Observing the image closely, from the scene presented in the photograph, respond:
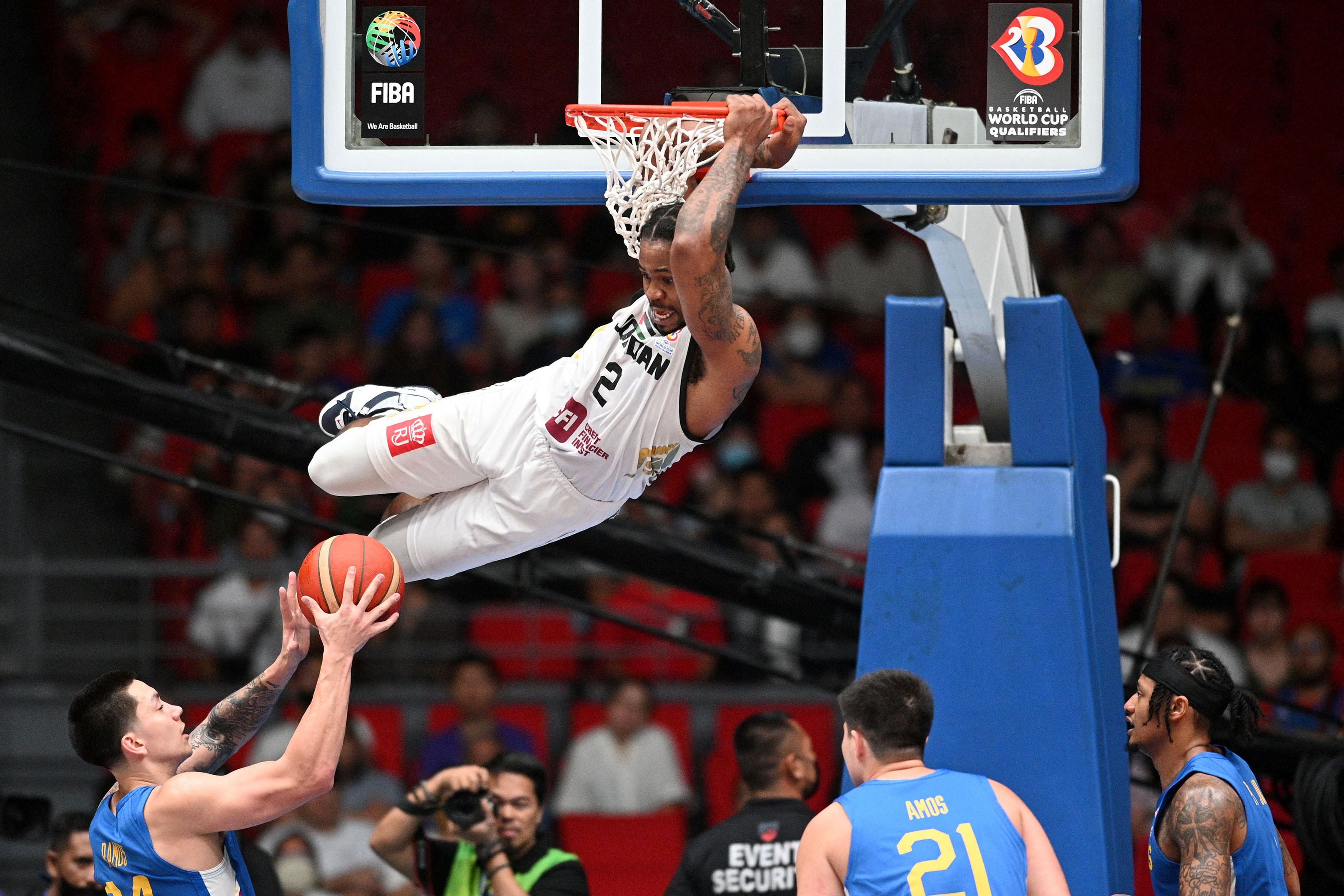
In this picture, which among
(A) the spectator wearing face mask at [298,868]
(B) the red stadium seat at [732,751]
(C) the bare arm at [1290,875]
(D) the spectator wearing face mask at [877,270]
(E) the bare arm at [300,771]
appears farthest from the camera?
(D) the spectator wearing face mask at [877,270]

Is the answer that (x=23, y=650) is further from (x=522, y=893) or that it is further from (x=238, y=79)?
(x=522, y=893)

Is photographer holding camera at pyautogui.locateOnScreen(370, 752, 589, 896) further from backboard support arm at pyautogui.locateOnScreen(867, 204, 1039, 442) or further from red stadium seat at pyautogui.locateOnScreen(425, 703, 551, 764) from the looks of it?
red stadium seat at pyautogui.locateOnScreen(425, 703, 551, 764)

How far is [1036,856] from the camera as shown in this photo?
4836 millimetres

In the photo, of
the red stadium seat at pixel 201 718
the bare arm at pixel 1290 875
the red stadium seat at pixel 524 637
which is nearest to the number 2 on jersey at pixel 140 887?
the bare arm at pixel 1290 875

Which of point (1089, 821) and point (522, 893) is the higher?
point (1089, 821)

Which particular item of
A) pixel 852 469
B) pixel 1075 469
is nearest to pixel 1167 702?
pixel 1075 469

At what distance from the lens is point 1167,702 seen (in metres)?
5.15

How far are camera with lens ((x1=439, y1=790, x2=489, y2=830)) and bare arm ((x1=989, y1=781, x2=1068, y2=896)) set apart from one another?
2117 millimetres

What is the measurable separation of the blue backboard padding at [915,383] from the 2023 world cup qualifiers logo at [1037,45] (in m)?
0.96

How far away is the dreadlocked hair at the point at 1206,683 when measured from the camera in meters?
5.15

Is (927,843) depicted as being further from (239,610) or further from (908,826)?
(239,610)

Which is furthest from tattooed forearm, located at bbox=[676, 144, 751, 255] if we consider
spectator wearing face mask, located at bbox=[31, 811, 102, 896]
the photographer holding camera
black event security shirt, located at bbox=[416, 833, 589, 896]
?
spectator wearing face mask, located at bbox=[31, 811, 102, 896]

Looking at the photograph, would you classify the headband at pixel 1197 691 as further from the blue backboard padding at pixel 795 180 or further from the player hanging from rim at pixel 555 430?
the player hanging from rim at pixel 555 430

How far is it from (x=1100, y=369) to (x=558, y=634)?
4049 millimetres
